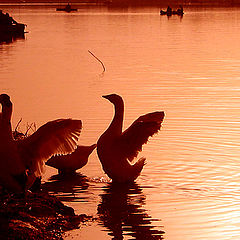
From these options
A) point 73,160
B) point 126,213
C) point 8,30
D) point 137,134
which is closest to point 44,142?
point 126,213

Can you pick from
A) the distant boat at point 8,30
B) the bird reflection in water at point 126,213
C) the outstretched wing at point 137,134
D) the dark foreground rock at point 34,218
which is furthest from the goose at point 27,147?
the distant boat at point 8,30

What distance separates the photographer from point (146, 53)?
34469mm

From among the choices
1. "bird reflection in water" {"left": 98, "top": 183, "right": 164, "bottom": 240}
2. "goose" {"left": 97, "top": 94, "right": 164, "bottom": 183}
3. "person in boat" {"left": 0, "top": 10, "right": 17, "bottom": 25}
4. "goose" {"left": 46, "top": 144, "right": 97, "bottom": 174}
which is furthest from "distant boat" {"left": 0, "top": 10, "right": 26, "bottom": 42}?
"bird reflection in water" {"left": 98, "top": 183, "right": 164, "bottom": 240}

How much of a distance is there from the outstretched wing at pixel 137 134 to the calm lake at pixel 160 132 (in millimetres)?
601

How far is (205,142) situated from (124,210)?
160 inches

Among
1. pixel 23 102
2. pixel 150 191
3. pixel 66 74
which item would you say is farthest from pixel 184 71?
pixel 150 191

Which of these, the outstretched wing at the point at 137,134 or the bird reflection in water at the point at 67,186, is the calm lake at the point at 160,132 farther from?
the outstretched wing at the point at 137,134

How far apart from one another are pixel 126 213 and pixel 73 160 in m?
2.04

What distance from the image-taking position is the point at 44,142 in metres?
8.73

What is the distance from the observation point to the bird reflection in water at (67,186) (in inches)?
407

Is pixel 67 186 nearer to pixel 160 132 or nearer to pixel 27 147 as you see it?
pixel 27 147

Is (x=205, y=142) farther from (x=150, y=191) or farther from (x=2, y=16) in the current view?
(x=2, y=16)

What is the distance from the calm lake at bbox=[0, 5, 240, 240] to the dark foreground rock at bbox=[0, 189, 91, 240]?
193 millimetres

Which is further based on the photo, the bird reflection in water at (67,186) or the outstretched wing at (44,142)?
the bird reflection in water at (67,186)
